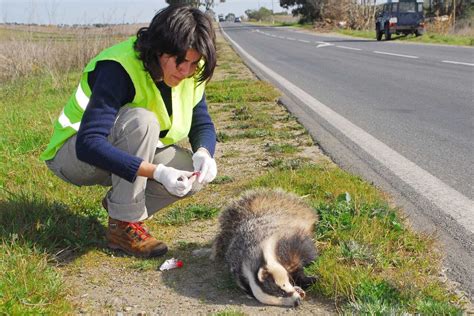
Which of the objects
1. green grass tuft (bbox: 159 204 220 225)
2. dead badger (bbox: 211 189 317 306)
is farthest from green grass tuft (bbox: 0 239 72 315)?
green grass tuft (bbox: 159 204 220 225)

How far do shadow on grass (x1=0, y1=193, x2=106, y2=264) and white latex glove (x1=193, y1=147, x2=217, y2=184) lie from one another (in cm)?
83

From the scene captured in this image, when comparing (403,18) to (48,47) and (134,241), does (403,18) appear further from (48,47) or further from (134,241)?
(134,241)

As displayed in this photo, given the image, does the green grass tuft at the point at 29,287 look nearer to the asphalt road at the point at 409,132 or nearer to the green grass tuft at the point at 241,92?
the asphalt road at the point at 409,132

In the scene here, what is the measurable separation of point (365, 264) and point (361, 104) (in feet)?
18.5

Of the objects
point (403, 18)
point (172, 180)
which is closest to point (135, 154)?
point (172, 180)

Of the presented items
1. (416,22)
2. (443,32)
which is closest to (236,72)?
(416,22)

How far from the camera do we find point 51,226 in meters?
3.53

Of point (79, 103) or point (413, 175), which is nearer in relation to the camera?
point (79, 103)

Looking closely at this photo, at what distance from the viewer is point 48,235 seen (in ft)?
11.4

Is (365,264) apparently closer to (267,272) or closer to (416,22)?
(267,272)

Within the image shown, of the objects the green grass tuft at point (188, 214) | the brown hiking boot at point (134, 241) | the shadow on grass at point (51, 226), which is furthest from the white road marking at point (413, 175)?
the shadow on grass at point (51, 226)

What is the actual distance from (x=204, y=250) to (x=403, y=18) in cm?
2675

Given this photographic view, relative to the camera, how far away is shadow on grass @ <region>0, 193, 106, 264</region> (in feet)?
11.0

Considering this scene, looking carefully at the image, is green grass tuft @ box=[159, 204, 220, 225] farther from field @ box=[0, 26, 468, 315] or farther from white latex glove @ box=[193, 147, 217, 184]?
white latex glove @ box=[193, 147, 217, 184]
